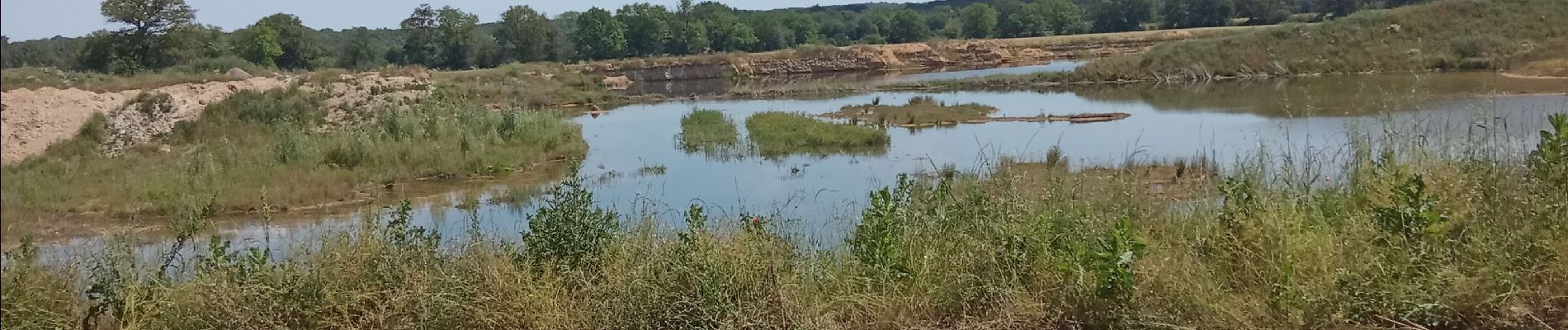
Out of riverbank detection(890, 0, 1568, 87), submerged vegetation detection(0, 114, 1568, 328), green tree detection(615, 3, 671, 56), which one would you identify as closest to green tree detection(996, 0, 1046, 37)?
green tree detection(615, 3, 671, 56)

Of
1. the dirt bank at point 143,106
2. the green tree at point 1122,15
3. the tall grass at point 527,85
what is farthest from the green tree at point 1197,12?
the dirt bank at point 143,106

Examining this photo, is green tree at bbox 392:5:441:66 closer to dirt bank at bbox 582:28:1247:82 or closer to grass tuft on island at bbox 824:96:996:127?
grass tuft on island at bbox 824:96:996:127

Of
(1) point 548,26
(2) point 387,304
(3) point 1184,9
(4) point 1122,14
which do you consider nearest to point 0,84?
(2) point 387,304

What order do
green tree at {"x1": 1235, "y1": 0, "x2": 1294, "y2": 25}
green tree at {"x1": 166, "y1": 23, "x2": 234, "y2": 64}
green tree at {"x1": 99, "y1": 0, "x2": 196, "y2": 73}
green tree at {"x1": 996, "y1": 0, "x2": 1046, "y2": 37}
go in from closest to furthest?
green tree at {"x1": 99, "y1": 0, "x2": 196, "y2": 73} < green tree at {"x1": 166, "y1": 23, "x2": 234, "y2": 64} < green tree at {"x1": 1235, "y1": 0, "x2": 1294, "y2": 25} < green tree at {"x1": 996, "y1": 0, "x2": 1046, "y2": 37}

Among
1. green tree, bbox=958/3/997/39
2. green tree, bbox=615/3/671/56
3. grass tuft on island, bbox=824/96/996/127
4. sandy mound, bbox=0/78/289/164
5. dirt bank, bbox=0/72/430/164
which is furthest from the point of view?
green tree, bbox=958/3/997/39

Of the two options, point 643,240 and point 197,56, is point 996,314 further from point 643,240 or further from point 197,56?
point 197,56

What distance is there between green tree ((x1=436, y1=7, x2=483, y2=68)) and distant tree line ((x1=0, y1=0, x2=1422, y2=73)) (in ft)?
0.26

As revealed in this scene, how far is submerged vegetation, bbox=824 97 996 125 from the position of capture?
95.2ft

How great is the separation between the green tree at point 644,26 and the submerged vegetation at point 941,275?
194ft

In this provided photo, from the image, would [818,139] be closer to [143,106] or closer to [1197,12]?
[143,106]

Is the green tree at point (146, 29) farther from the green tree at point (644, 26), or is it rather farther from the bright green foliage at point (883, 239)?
the green tree at point (644, 26)

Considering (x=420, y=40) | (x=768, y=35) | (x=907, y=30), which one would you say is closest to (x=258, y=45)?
(x=420, y=40)

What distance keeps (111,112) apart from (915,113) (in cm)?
1918

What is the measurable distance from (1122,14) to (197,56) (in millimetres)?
92828
